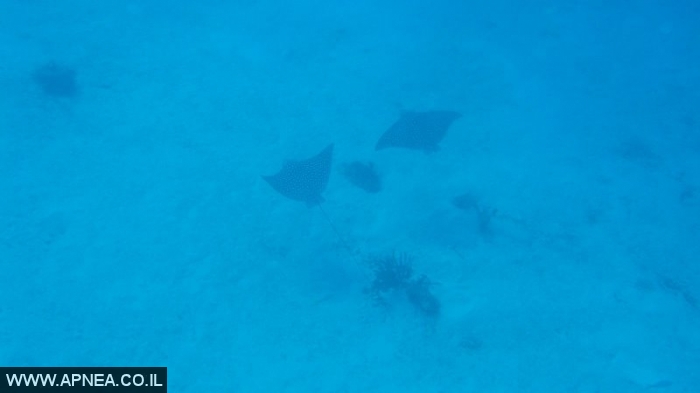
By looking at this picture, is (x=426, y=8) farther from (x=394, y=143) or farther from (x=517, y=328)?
(x=517, y=328)

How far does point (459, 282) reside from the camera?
30.7 ft

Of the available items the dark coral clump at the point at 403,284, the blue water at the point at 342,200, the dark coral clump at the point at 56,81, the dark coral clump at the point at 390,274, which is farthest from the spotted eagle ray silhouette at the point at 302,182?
the dark coral clump at the point at 56,81

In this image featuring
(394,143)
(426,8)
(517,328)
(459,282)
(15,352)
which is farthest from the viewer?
(426,8)

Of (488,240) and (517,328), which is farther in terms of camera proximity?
(488,240)

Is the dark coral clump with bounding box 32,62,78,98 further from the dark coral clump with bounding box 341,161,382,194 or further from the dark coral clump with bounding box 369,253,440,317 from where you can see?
the dark coral clump with bounding box 369,253,440,317

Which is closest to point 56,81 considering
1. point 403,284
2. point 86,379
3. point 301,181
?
point 301,181

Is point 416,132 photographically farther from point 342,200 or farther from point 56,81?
point 56,81

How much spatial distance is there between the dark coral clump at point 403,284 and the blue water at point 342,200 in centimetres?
15

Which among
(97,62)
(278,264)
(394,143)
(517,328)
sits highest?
(97,62)

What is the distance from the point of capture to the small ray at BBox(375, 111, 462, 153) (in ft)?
37.9

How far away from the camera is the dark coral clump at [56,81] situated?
11.8m

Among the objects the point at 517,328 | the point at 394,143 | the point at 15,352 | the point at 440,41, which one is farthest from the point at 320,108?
the point at 15,352

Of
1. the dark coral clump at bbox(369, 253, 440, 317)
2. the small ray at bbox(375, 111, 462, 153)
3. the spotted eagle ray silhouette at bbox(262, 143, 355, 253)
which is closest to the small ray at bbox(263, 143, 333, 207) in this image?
the spotted eagle ray silhouette at bbox(262, 143, 355, 253)

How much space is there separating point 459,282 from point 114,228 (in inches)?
299
